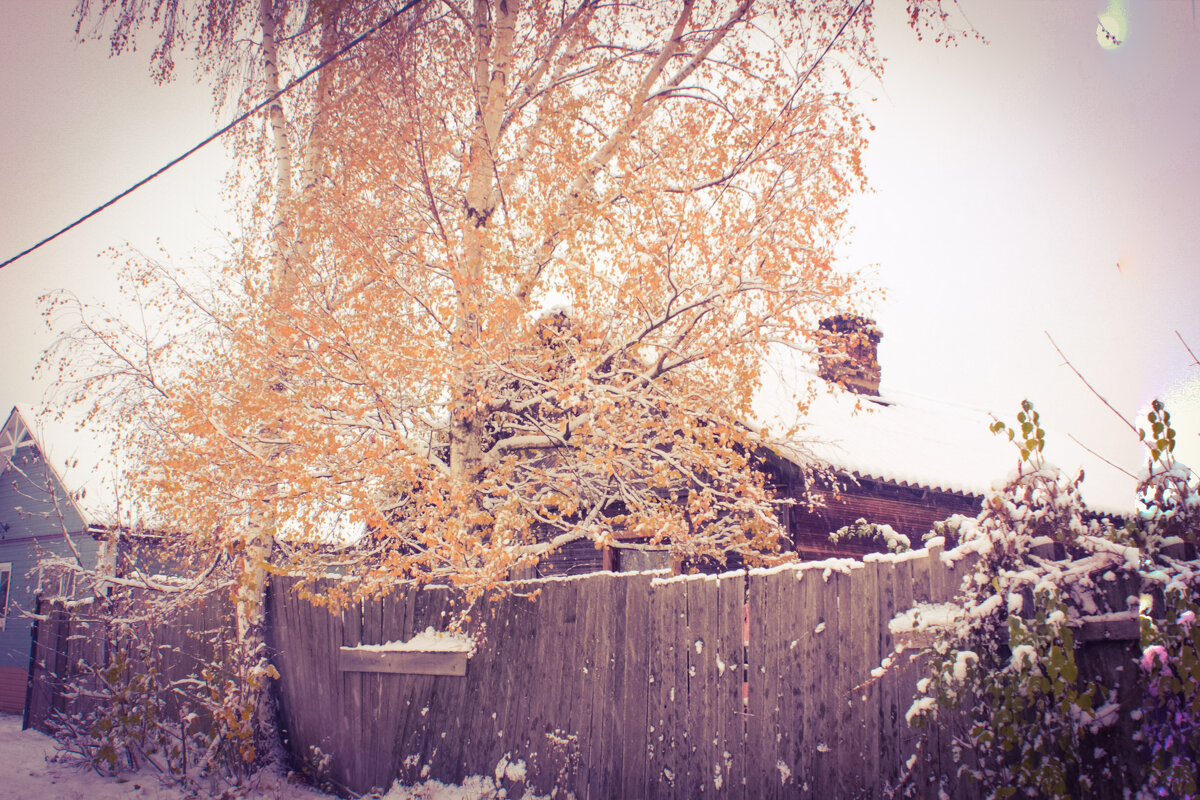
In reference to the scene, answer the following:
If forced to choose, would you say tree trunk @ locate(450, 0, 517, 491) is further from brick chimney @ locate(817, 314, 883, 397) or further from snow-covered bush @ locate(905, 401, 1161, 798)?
snow-covered bush @ locate(905, 401, 1161, 798)

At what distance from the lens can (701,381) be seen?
964 centimetres

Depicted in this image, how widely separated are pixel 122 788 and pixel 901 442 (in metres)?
12.8

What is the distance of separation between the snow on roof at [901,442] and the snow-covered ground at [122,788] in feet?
17.1

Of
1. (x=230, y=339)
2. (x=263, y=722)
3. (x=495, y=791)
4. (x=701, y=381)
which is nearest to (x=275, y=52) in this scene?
(x=230, y=339)

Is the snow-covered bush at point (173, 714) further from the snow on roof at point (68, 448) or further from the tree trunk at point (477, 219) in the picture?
the snow on roof at point (68, 448)

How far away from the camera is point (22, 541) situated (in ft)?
71.2

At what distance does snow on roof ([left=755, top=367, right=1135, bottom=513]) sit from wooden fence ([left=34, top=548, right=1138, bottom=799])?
3.86 m

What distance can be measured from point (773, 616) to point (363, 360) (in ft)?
16.9

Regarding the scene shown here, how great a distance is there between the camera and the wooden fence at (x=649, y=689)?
414 centimetres

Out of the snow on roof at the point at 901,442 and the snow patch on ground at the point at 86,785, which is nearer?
the snow patch on ground at the point at 86,785

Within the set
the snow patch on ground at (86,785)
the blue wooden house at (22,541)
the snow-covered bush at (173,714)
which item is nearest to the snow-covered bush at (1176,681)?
the snow patch on ground at (86,785)

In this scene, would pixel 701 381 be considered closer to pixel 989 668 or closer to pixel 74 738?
pixel 989 668

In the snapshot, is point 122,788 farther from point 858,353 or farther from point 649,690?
point 858,353

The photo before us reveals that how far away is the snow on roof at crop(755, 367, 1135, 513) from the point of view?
35.2 ft
